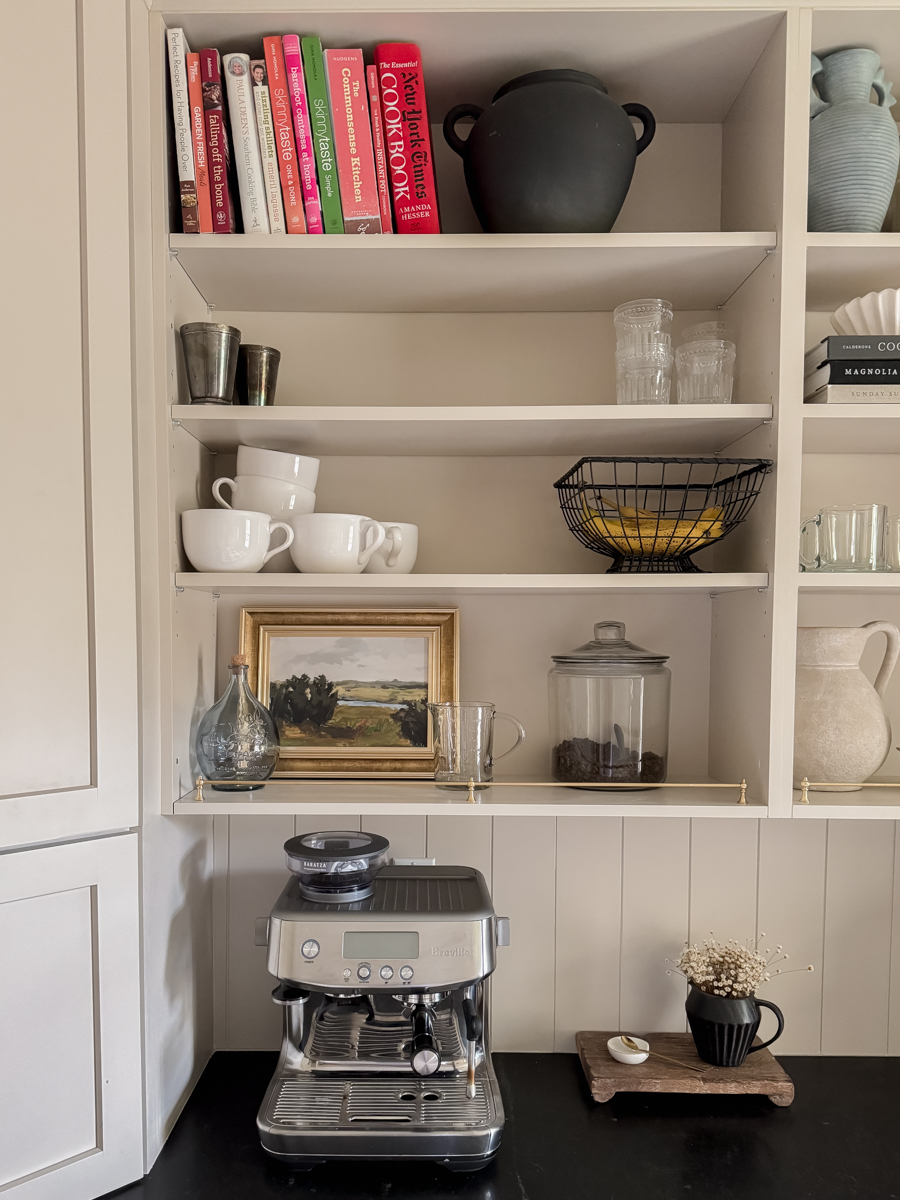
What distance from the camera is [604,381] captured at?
1.48m

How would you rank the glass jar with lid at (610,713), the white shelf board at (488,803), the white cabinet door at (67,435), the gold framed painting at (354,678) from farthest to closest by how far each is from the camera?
1. the gold framed painting at (354,678)
2. the glass jar with lid at (610,713)
3. the white shelf board at (488,803)
4. the white cabinet door at (67,435)

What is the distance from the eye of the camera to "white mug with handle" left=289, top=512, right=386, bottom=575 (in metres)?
1.24

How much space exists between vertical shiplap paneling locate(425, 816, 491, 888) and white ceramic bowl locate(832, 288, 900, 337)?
3.31 feet

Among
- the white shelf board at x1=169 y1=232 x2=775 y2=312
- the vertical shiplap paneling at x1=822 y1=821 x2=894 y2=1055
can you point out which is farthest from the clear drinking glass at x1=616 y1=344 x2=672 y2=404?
the vertical shiplap paneling at x1=822 y1=821 x2=894 y2=1055

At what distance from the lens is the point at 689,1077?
1319mm

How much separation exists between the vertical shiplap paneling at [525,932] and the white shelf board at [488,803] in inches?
8.3

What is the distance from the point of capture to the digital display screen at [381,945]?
116 centimetres

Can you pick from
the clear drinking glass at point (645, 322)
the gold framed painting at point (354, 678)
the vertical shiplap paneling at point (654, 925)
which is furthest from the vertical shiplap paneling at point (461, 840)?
the clear drinking glass at point (645, 322)

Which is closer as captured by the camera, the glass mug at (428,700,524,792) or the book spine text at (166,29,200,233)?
the book spine text at (166,29,200,233)

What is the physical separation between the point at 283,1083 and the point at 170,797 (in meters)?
0.44

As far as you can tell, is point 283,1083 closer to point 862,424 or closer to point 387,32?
point 862,424

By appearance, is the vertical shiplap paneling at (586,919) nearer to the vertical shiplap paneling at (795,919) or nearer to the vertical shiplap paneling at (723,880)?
the vertical shiplap paneling at (723,880)

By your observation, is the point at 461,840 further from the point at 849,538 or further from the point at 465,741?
the point at 849,538

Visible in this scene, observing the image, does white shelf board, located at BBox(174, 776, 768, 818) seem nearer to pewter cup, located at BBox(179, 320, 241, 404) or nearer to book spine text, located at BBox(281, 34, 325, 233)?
pewter cup, located at BBox(179, 320, 241, 404)
